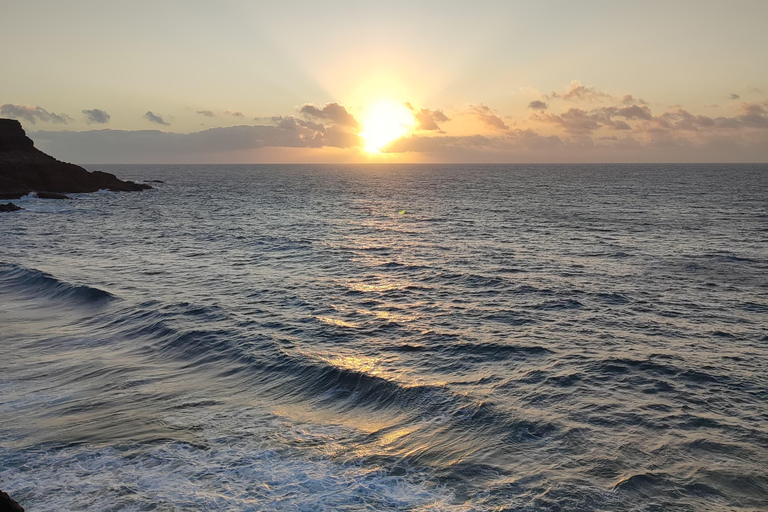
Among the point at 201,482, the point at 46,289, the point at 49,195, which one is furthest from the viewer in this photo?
the point at 49,195

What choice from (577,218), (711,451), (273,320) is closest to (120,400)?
(273,320)

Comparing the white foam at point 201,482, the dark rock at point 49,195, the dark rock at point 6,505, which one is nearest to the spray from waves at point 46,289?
the white foam at point 201,482

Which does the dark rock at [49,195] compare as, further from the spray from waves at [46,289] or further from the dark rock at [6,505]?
the dark rock at [6,505]

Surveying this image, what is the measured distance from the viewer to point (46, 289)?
28.9 meters

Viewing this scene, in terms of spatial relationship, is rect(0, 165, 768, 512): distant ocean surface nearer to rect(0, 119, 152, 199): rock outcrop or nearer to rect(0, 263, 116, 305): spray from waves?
rect(0, 263, 116, 305): spray from waves

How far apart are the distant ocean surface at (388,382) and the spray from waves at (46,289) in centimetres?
16

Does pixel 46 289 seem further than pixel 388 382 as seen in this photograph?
Yes

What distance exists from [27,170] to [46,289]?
68723 mm

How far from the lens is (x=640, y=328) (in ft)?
71.3

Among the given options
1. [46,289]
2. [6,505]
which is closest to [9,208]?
[46,289]

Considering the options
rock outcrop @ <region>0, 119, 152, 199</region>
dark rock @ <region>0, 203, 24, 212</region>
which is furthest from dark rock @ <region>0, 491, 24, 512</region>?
rock outcrop @ <region>0, 119, 152, 199</region>

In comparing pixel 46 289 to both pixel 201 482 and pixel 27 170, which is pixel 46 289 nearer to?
pixel 201 482

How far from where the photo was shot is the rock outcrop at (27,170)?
263 ft

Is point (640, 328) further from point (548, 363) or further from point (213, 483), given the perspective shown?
point (213, 483)
